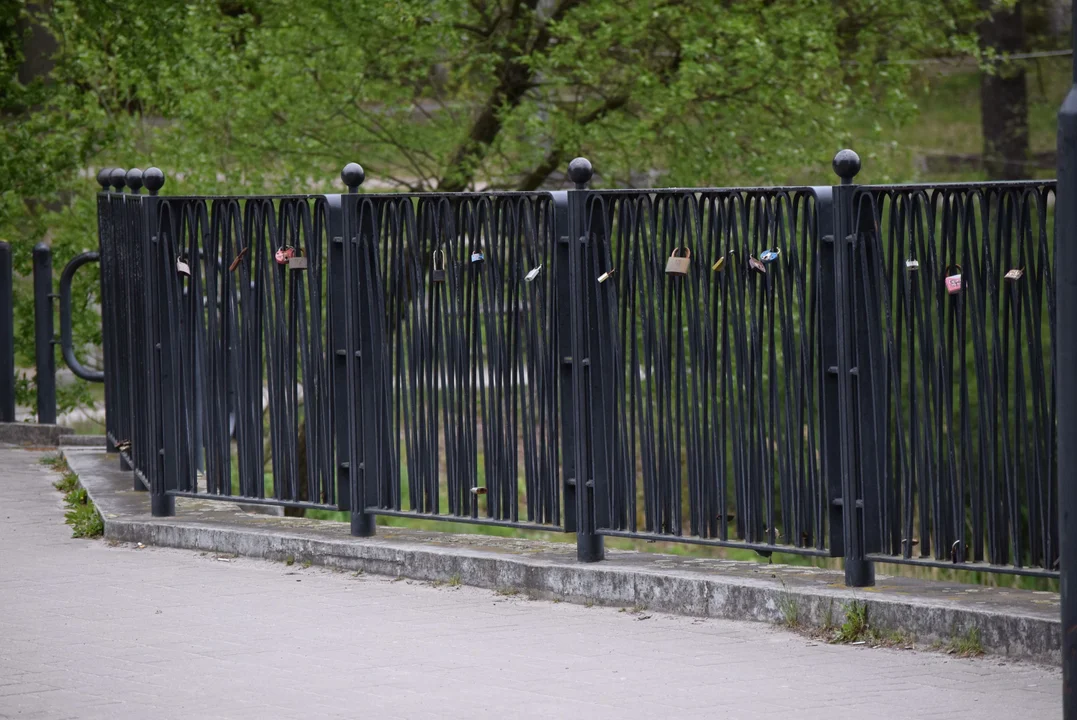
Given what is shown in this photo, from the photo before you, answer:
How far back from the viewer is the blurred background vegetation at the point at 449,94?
15312 millimetres

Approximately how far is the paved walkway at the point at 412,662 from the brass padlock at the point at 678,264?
1.33 m

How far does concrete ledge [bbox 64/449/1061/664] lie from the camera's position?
577cm

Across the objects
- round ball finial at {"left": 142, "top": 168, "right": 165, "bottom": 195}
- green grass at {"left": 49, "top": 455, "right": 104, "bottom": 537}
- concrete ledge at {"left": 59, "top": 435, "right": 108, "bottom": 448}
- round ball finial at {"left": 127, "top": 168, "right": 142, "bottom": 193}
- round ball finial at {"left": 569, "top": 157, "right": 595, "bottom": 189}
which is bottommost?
green grass at {"left": 49, "top": 455, "right": 104, "bottom": 537}

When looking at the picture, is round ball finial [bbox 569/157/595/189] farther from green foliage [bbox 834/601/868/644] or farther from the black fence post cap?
green foliage [bbox 834/601/868/644]

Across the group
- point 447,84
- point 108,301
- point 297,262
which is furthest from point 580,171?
point 447,84

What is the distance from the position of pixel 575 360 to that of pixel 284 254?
1640 millimetres

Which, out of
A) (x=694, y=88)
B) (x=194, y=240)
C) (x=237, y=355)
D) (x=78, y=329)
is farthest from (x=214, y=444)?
(x=694, y=88)

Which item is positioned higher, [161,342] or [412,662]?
[161,342]

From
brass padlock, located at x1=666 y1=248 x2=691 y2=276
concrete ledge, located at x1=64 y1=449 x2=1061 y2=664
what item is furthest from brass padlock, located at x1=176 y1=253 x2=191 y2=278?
brass padlock, located at x1=666 y1=248 x2=691 y2=276

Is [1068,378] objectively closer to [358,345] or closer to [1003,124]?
[358,345]

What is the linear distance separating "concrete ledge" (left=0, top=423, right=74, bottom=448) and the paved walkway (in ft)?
17.6

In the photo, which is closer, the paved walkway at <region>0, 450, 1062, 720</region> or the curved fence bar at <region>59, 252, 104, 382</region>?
the paved walkway at <region>0, 450, 1062, 720</region>

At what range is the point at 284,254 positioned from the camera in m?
7.76

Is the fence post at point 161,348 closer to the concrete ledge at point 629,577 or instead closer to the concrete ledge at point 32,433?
the concrete ledge at point 629,577
